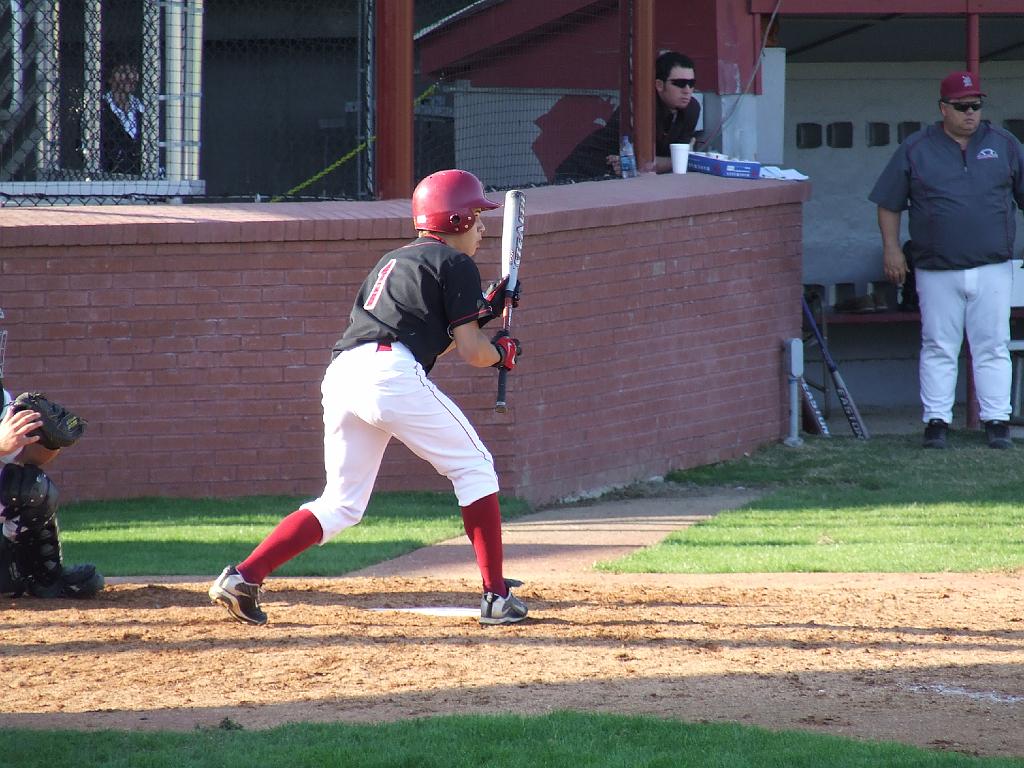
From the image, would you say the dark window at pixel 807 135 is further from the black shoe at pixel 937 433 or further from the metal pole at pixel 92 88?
the metal pole at pixel 92 88

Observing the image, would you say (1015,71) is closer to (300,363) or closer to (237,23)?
(237,23)

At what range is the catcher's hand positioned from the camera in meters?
5.57

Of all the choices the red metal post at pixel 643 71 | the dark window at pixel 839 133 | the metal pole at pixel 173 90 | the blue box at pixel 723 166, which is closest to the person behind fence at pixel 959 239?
the blue box at pixel 723 166

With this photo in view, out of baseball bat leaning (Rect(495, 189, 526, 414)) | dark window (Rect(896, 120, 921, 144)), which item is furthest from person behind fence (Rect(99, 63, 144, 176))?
dark window (Rect(896, 120, 921, 144))

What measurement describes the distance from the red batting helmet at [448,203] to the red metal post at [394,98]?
127 inches

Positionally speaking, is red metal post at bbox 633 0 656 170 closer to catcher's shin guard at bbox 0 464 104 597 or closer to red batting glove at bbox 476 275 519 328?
red batting glove at bbox 476 275 519 328

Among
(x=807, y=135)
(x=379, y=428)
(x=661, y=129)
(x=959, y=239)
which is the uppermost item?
(x=807, y=135)

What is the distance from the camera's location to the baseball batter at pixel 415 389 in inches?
210

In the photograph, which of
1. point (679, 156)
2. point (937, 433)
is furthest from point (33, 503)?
point (937, 433)

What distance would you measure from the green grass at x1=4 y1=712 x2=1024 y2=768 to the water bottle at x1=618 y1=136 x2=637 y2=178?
6.50 m

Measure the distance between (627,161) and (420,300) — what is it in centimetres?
517

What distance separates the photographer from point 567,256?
28.9 ft

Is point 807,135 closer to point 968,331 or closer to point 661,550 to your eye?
point 968,331

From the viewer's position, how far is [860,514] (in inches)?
322
